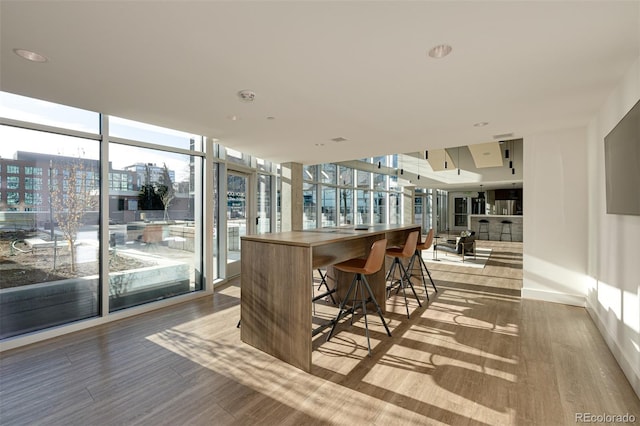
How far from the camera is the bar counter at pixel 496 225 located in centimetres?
1206

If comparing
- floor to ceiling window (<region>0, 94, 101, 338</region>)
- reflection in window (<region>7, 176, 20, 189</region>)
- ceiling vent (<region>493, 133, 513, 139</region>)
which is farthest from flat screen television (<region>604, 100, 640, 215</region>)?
reflection in window (<region>7, 176, 20, 189</region>)

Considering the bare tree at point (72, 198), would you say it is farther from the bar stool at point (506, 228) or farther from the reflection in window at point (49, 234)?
the bar stool at point (506, 228)

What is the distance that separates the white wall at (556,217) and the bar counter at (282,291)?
10.4ft

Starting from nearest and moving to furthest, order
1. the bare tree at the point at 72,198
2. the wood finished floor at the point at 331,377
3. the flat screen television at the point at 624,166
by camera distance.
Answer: the wood finished floor at the point at 331,377
the flat screen television at the point at 624,166
the bare tree at the point at 72,198

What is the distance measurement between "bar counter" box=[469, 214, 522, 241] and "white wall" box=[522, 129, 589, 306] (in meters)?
8.34

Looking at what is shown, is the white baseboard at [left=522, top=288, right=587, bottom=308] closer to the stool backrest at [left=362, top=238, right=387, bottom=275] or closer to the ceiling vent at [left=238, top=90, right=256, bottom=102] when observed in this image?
the stool backrest at [left=362, top=238, right=387, bottom=275]

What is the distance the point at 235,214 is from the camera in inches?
244

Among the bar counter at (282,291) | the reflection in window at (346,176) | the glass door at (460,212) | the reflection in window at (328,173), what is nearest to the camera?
the bar counter at (282,291)

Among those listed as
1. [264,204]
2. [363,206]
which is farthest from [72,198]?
[363,206]

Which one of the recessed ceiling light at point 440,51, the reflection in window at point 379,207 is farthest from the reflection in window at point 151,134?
the reflection in window at point 379,207

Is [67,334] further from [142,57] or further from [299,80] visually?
[299,80]

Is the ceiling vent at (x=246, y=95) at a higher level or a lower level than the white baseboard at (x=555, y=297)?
higher

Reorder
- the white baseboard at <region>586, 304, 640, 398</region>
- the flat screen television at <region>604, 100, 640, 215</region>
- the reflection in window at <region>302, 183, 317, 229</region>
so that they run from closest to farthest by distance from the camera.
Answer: the flat screen television at <region>604, 100, 640, 215</region> < the white baseboard at <region>586, 304, 640, 398</region> < the reflection in window at <region>302, 183, 317, 229</region>

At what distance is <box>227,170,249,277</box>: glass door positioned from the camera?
19.7 feet
